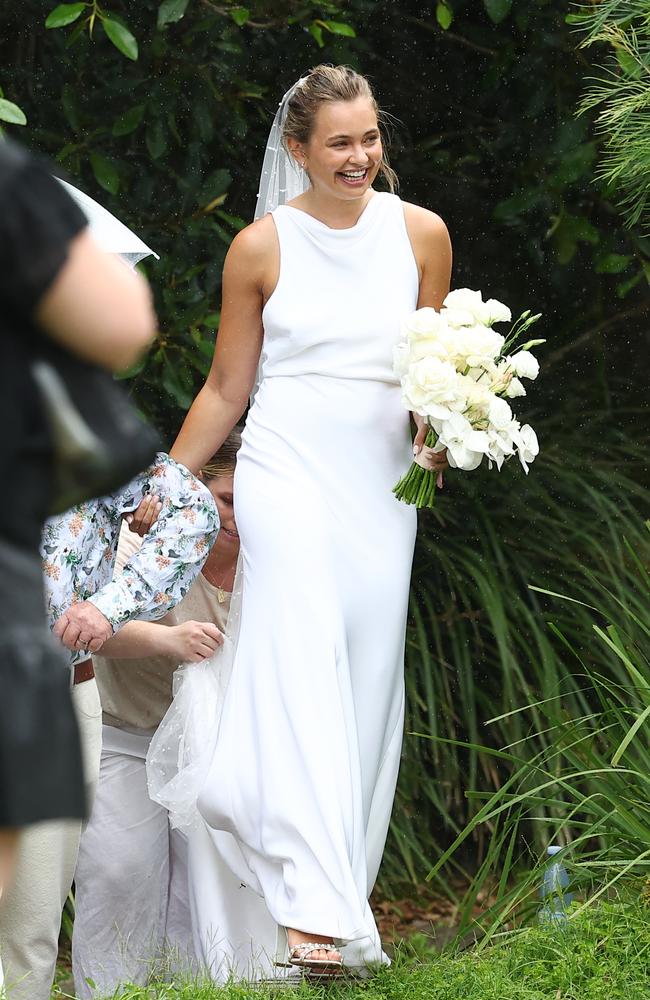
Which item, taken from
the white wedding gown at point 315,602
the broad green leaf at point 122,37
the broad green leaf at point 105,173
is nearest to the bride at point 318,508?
the white wedding gown at point 315,602

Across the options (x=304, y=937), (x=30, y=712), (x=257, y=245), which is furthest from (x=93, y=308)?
(x=257, y=245)

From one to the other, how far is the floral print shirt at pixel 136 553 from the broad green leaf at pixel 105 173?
1765 mm

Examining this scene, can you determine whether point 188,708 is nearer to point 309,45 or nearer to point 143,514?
point 143,514

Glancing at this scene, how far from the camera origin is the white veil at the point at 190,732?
3.80 metres

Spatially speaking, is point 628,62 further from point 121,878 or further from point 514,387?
point 121,878

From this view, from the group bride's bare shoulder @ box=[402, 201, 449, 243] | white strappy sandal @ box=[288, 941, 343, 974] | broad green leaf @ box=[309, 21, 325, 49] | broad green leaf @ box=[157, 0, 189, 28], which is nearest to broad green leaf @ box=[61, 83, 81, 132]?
broad green leaf @ box=[157, 0, 189, 28]

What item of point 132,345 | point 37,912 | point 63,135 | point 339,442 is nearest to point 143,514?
point 339,442

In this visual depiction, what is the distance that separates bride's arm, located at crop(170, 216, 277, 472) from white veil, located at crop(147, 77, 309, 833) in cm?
32

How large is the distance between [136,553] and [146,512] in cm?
10

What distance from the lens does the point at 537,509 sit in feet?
18.9

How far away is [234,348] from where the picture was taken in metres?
3.98

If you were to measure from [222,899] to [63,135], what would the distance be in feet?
9.71

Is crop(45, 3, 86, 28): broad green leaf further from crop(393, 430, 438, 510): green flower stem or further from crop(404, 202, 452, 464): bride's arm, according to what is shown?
crop(393, 430, 438, 510): green flower stem

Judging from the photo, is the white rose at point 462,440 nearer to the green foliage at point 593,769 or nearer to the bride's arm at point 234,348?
the green foliage at point 593,769
